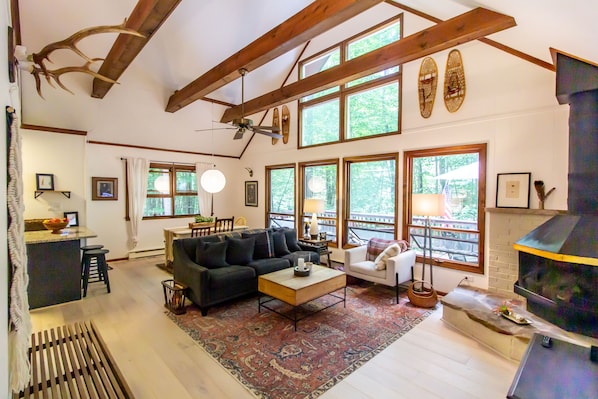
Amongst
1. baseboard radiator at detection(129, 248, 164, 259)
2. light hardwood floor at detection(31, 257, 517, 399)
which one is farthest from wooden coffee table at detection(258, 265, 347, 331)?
baseboard radiator at detection(129, 248, 164, 259)

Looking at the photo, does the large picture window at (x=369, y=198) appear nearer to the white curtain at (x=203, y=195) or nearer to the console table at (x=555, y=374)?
the console table at (x=555, y=374)

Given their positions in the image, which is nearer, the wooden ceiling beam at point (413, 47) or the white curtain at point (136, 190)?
the wooden ceiling beam at point (413, 47)

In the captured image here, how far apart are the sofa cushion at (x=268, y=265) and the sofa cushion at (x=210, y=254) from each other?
501 millimetres

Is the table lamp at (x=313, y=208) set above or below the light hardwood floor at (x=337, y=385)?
above

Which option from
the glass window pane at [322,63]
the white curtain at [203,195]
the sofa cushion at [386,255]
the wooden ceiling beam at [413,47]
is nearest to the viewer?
the wooden ceiling beam at [413,47]

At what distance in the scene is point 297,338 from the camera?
301 cm

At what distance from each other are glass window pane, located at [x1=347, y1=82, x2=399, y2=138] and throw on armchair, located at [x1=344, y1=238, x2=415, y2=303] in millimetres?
2006

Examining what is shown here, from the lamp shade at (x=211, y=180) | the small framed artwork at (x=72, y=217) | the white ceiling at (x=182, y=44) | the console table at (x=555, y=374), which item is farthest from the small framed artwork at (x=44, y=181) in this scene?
the console table at (x=555, y=374)

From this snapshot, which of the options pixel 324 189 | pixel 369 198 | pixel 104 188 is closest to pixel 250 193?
pixel 324 189

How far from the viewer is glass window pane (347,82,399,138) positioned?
483 centimetres

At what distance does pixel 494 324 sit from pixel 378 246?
199 centimetres

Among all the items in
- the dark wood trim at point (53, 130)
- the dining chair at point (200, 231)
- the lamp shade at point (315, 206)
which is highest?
the dark wood trim at point (53, 130)

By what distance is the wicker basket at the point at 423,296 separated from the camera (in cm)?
378

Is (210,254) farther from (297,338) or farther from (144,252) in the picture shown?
(144,252)
